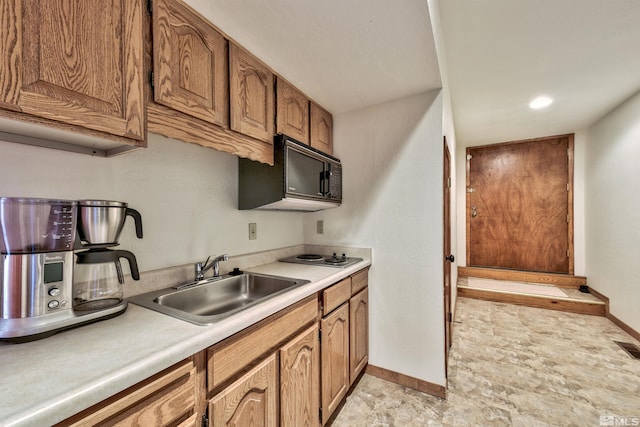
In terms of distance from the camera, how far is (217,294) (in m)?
1.42

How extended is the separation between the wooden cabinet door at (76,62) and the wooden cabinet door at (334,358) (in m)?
1.28

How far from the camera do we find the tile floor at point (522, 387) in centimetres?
158

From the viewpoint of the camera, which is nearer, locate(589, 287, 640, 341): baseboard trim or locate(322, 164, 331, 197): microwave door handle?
locate(322, 164, 331, 197): microwave door handle

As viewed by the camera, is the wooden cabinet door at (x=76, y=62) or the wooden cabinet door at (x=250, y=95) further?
the wooden cabinet door at (x=250, y=95)

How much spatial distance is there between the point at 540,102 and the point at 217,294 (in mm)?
3474

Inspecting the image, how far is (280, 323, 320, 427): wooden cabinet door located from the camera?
1.12 metres

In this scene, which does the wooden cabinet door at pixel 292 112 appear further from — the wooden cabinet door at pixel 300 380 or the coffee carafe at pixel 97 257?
the wooden cabinet door at pixel 300 380

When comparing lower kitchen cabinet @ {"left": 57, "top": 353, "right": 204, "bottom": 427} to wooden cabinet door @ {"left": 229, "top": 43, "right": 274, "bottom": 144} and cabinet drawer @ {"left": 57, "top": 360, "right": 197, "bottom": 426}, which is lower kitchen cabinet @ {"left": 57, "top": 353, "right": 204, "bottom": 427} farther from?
wooden cabinet door @ {"left": 229, "top": 43, "right": 274, "bottom": 144}

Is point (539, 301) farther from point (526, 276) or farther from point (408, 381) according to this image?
point (408, 381)

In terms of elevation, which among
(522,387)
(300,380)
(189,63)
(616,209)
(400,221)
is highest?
(189,63)

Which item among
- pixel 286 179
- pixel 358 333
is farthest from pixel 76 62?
pixel 358 333

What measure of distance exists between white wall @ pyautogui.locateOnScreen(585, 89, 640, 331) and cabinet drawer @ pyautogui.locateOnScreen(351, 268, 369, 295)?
263cm

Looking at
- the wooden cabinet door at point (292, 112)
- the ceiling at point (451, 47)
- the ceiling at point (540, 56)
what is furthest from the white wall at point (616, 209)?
the wooden cabinet door at point (292, 112)

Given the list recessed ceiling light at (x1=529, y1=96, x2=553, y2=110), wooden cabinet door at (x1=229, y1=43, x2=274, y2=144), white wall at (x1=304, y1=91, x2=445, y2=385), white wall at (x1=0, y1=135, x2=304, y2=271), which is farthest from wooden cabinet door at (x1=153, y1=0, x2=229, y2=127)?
recessed ceiling light at (x1=529, y1=96, x2=553, y2=110)
